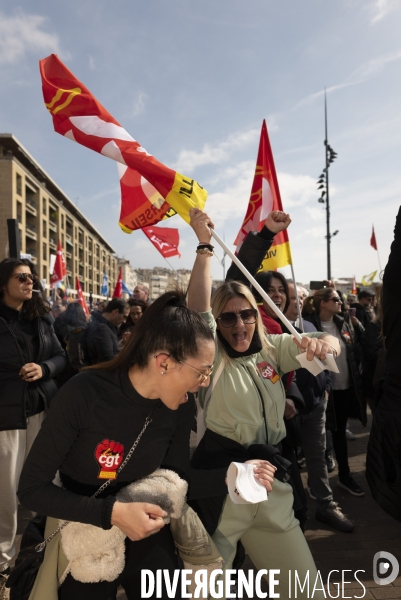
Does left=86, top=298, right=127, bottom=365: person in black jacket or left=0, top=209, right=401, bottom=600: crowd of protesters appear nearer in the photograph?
left=0, top=209, right=401, bottom=600: crowd of protesters

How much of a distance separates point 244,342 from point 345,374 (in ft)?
8.84

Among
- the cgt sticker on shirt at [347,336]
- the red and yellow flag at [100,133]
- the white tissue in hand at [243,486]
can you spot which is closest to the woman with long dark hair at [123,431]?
the white tissue in hand at [243,486]

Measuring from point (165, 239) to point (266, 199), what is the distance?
1632 mm

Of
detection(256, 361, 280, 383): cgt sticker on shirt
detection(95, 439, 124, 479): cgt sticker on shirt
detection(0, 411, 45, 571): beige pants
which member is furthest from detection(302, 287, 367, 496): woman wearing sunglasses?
detection(95, 439, 124, 479): cgt sticker on shirt

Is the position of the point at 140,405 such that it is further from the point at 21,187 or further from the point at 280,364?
the point at 21,187

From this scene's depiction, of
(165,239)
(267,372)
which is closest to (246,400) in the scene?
(267,372)

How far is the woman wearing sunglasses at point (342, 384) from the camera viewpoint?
185 inches

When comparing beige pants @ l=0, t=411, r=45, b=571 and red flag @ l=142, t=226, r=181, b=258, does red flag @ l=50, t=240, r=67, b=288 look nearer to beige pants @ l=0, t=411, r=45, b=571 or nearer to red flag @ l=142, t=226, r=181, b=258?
red flag @ l=142, t=226, r=181, b=258

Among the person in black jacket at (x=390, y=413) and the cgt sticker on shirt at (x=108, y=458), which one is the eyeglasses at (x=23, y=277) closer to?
the cgt sticker on shirt at (x=108, y=458)

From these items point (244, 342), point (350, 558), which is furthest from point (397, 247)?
point (350, 558)

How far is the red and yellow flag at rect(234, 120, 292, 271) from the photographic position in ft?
14.7

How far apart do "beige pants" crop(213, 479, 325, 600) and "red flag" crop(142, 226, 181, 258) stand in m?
3.58

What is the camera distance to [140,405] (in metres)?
1.83

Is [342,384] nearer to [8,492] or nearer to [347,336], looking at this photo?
[347,336]
